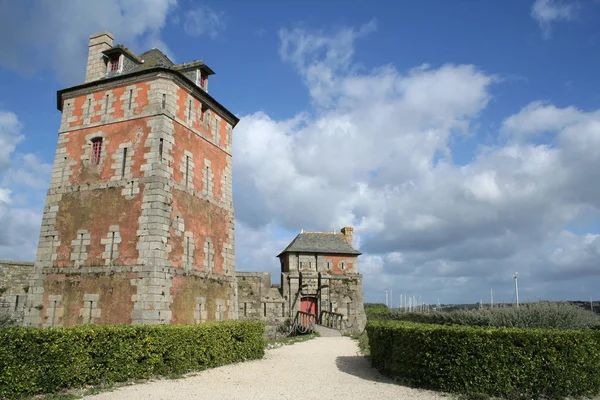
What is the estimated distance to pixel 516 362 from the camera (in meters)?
9.23

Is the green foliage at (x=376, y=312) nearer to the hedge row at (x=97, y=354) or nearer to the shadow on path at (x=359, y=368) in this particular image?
the shadow on path at (x=359, y=368)

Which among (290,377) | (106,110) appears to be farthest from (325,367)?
(106,110)

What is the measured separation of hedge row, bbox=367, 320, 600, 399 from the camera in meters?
9.09

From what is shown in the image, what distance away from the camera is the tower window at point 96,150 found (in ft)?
57.6

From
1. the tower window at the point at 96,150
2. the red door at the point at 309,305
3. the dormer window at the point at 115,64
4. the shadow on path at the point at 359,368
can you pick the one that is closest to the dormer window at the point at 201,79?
the dormer window at the point at 115,64

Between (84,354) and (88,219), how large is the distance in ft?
26.1

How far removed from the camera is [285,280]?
34344 millimetres

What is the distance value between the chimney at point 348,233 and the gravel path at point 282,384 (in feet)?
79.9

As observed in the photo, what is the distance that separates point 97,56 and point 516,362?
19506mm

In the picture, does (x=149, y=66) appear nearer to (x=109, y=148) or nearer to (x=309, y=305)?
(x=109, y=148)

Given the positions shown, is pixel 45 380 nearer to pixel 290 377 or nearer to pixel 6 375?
pixel 6 375

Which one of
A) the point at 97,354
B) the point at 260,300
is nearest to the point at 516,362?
the point at 97,354

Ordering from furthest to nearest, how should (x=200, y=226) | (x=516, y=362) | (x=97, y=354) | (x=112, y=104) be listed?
(x=200, y=226) → (x=112, y=104) → (x=97, y=354) → (x=516, y=362)

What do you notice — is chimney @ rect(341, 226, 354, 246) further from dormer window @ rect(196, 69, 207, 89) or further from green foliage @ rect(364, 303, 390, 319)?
dormer window @ rect(196, 69, 207, 89)
